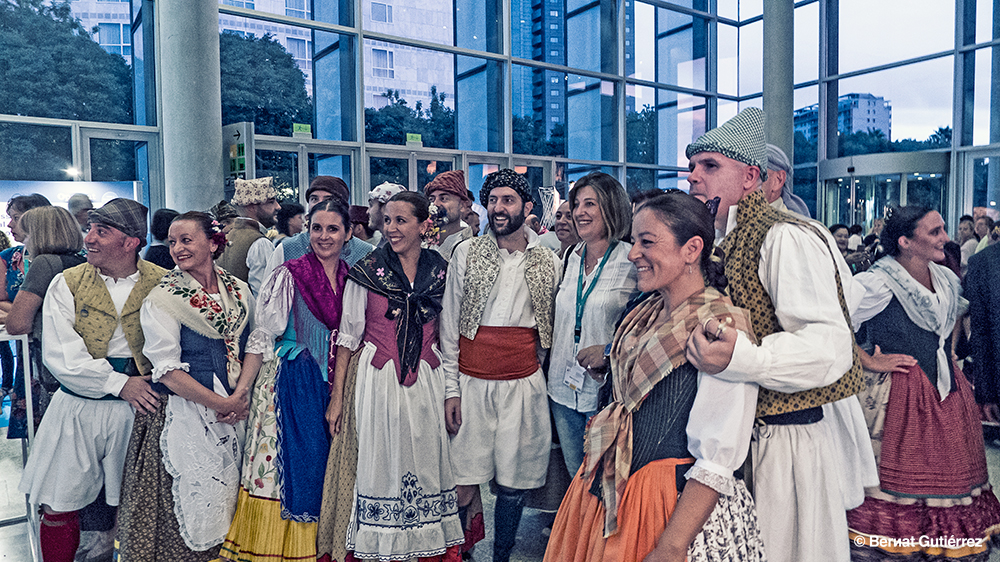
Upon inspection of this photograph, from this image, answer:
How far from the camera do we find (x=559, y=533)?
172cm

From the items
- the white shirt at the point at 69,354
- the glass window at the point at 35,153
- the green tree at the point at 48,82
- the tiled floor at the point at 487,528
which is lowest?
the tiled floor at the point at 487,528

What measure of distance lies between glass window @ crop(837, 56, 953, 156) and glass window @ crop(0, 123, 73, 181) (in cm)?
1164

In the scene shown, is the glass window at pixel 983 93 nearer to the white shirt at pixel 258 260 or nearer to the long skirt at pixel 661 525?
the white shirt at pixel 258 260

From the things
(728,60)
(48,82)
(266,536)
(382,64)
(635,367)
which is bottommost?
(266,536)

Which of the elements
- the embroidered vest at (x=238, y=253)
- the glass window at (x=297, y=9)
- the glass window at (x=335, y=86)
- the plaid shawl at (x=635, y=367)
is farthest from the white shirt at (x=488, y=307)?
the glass window at (x=297, y=9)

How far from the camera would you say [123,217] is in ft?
9.11

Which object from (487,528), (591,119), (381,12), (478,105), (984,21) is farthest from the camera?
(591,119)

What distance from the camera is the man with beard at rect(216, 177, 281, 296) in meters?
4.11

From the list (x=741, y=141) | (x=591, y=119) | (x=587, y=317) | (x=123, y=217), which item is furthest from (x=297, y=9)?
(x=741, y=141)

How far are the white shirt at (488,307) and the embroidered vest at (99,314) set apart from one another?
3.99 feet

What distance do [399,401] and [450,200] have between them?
1865mm

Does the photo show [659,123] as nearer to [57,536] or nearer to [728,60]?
[728,60]

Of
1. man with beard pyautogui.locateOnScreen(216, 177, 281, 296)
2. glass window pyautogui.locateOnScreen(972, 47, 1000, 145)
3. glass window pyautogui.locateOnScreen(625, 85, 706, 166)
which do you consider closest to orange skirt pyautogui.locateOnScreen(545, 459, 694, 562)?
man with beard pyautogui.locateOnScreen(216, 177, 281, 296)

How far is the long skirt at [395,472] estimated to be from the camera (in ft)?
9.07
